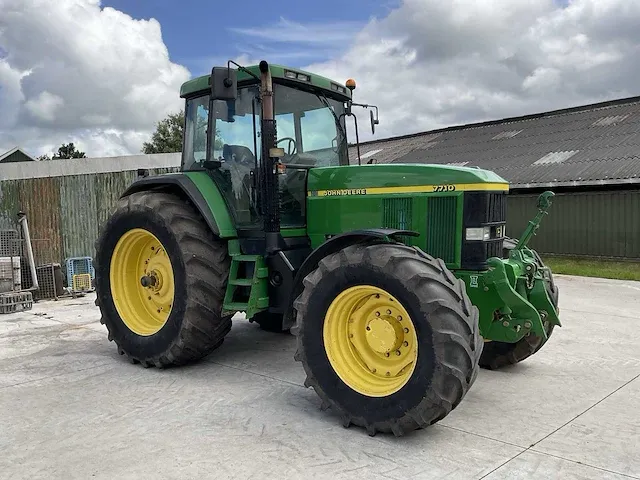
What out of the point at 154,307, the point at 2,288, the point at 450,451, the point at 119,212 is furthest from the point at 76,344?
the point at 450,451

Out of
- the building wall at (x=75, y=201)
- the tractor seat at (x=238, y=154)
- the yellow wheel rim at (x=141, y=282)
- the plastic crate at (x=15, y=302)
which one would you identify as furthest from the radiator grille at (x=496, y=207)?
the building wall at (x=75, y=201)

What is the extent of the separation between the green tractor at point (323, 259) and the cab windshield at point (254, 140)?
0.05 ft

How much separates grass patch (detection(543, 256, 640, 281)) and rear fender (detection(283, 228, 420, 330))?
1037 cm

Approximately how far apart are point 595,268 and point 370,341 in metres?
11.6

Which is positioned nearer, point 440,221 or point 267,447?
point 267,447

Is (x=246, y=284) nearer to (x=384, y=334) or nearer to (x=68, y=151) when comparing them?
(x=384, y=334)

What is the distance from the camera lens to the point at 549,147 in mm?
18484

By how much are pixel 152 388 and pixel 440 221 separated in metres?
2.76

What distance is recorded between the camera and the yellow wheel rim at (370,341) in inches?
157

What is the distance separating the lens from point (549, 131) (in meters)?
19.8

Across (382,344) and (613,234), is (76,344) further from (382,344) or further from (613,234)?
(613,234)

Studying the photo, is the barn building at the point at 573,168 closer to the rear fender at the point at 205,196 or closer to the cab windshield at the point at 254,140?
the cab windshield at the point at 254,140

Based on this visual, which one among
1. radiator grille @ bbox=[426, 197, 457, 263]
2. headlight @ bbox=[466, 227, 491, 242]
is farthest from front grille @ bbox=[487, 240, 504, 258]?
radiator grille @ bbox=[426, 197, 457, 263]

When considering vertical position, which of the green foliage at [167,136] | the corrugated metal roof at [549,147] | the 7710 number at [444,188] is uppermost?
the green foliage at [167,136]
